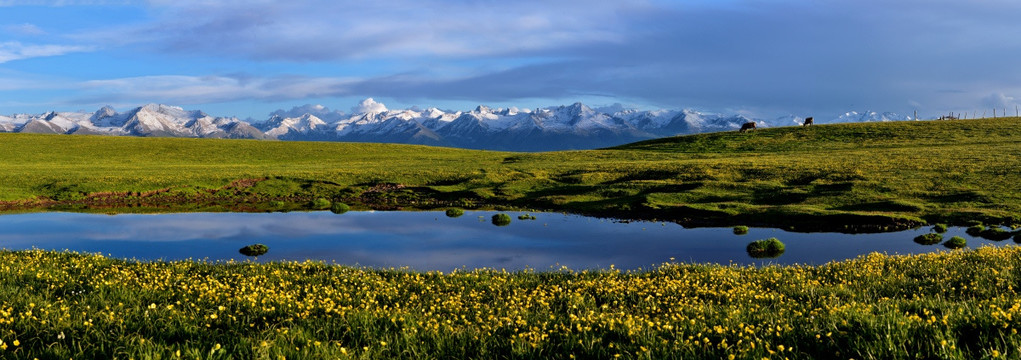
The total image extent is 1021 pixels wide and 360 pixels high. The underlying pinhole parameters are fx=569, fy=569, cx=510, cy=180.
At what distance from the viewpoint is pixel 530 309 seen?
13289mm

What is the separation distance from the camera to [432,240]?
32938 millimetres

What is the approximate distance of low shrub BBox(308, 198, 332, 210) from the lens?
159 ft

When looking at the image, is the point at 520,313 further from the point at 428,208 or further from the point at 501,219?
the point at 428,208

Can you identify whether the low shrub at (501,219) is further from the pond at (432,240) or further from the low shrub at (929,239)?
the low shrub at (929,239)

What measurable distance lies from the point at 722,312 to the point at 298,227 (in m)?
32.1

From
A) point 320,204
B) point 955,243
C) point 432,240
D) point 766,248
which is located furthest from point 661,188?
point 320,204

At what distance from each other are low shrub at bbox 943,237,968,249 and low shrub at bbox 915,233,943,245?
1.73 ft

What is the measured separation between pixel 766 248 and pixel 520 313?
2137 cm

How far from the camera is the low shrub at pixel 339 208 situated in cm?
4600

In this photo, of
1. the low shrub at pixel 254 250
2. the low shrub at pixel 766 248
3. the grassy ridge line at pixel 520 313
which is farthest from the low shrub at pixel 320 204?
the low shrub at pixel 766 248

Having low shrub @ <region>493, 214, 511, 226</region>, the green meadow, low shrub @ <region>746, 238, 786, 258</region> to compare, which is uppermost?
the green meadow

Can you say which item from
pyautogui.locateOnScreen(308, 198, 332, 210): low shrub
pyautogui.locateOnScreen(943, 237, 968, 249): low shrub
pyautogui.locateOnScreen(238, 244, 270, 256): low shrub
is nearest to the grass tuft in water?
pyautogui.locateOnScreen(238, 244, 270, 256): low shrub

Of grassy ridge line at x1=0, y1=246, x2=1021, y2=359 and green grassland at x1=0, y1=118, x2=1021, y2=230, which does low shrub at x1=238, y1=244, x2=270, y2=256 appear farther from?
green grassland at x1=0, y1=118, x2=1021, y2=230

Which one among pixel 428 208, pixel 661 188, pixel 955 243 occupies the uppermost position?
pixel 661 188
